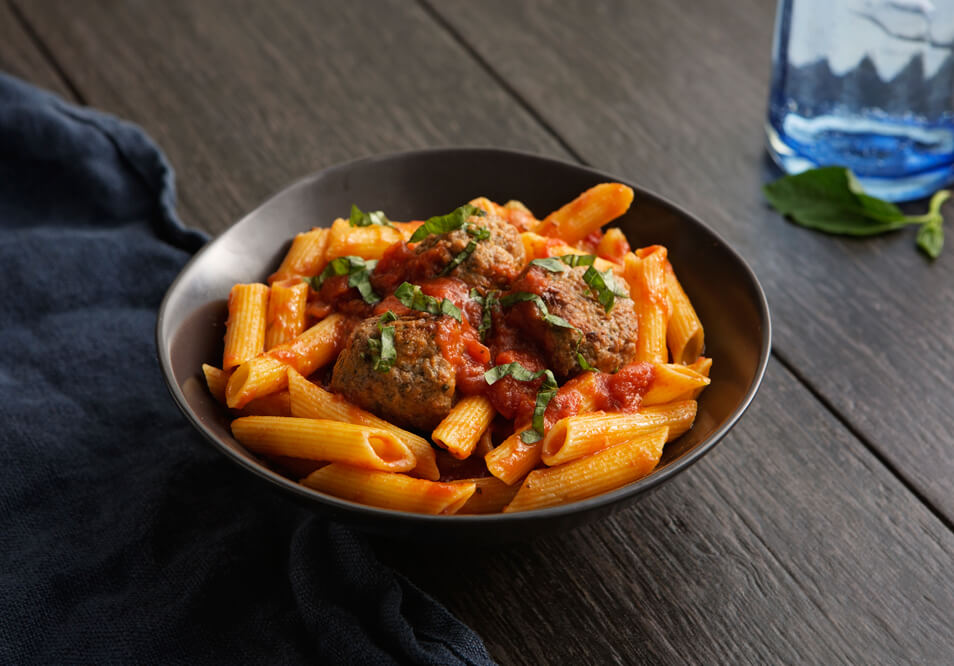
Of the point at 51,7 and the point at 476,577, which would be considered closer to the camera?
the point at 476,577

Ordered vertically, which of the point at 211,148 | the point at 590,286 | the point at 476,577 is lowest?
the point at 476,577

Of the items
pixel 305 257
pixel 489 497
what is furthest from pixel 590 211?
pixel 489 497

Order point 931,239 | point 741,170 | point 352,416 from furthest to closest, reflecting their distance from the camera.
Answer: point 741,170, point 931,239, point 352,416

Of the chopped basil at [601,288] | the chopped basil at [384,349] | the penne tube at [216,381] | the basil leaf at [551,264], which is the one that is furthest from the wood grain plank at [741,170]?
the penne tube at [216,381]

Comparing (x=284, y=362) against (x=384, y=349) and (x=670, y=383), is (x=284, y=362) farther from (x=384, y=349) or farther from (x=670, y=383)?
(x=670, y=383)

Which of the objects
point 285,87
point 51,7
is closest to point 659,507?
point 285,87

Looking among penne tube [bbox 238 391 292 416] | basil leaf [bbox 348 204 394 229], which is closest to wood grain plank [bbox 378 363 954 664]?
penne tube [bbox 238 391 292 416]

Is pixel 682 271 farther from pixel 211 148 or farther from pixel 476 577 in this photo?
pixel 211 148

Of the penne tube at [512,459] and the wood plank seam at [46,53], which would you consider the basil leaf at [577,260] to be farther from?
the wood plank seam at [46,53]
